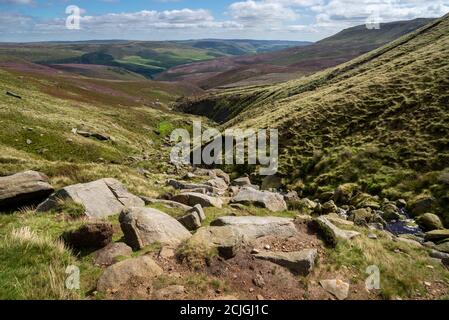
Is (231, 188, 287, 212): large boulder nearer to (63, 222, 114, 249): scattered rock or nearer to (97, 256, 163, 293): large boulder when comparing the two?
(63, 222, 114, 249): scattered rock

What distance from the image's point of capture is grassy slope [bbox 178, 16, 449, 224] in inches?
1137

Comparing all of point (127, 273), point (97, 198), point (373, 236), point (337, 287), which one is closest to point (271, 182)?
point (373, 236)

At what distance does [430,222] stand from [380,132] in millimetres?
15187

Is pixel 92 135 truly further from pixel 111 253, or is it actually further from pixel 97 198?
pixel 111 253

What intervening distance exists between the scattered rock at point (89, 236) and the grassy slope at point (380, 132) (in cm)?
1969

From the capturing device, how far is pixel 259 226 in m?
15.2

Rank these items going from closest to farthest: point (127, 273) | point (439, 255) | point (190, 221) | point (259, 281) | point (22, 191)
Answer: point (127, 273), point (259, 281), point (190, 221), point (439, 255), point (22, 191)

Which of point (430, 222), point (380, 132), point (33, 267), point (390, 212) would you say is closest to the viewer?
point (33, 267)

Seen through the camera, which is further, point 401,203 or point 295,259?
point 401,203

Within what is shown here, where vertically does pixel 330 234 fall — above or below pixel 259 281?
above

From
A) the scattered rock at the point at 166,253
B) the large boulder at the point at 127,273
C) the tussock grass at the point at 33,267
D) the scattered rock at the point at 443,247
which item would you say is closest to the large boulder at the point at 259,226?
the scattered rock at the point at 166,253

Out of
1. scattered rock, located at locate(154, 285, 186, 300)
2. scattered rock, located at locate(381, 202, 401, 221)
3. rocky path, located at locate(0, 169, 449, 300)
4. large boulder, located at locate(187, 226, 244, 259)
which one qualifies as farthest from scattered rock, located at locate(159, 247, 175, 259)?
scattered rock, located at locate(381, 202, 401, 221)

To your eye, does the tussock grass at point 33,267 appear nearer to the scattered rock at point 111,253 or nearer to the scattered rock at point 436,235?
the scattered rock at point 111,253
